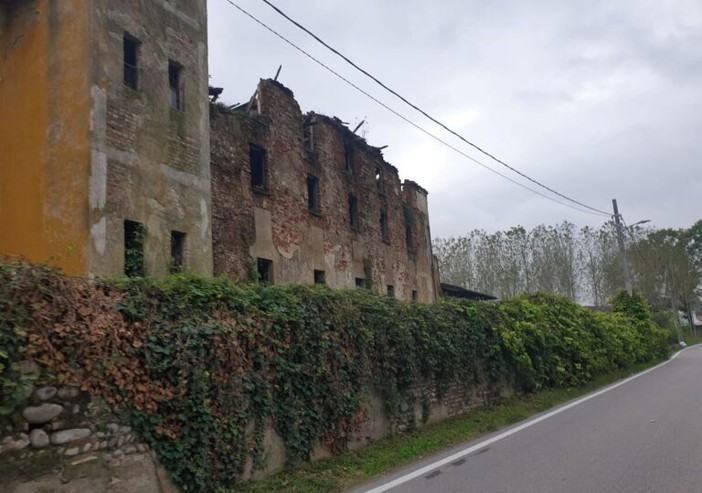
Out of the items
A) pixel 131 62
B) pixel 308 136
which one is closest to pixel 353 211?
pixel 308 136

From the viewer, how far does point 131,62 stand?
44.8ft

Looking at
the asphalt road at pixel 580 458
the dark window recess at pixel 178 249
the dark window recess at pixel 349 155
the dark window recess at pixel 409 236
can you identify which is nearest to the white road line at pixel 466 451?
the asphalt road at pixel 580 458

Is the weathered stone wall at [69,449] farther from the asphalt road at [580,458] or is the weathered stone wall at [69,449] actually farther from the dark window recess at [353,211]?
the dark window recess at [353,211]

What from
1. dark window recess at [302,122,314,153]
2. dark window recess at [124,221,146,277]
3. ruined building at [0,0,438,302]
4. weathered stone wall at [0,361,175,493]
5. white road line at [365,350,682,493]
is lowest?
white road line at [365,350,682,493]

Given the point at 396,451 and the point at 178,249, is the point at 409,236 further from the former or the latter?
the point at 396,451

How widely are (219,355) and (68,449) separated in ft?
6.22

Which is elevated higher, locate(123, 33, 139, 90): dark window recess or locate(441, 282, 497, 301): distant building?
locate(123, 33, 139, 90): dark window recess

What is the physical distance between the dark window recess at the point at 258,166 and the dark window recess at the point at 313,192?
289cm

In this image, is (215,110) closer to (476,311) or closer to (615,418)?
(476,311)

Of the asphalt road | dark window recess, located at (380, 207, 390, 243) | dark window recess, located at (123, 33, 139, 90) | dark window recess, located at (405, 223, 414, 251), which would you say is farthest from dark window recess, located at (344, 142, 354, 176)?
the asphalt road

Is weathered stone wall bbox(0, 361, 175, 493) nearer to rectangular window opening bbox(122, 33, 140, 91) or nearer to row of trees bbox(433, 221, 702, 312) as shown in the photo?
rectangular window opening bbox(122, 33, 140, 91)

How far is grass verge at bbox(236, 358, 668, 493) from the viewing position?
23.9ft

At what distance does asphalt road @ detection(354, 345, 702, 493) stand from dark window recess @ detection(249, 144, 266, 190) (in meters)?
11.1

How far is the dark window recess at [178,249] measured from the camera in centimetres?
1383
